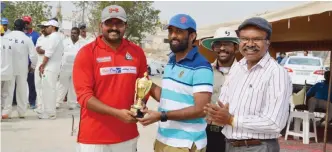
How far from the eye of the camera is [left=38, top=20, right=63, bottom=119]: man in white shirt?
7777 mm

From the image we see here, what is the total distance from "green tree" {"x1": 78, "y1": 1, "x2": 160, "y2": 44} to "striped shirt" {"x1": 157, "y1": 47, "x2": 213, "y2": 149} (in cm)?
2612

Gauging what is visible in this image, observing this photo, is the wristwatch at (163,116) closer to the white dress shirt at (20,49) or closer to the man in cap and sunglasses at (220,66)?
the man in cap and sunglasses at (220,66)

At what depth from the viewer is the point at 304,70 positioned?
16.1 meters

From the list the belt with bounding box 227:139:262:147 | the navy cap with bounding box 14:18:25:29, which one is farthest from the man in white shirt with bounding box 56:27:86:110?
the belt with bounding box 227:139:262:147

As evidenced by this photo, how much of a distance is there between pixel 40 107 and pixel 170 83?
608cm

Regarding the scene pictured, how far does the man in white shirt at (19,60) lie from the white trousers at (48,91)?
38cm

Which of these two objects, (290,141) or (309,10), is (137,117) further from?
(290,141)

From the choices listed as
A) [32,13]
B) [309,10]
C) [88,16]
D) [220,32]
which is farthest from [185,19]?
[88,16]

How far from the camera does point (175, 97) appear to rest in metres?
2.84

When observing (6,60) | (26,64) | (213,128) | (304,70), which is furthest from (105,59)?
(304,70)

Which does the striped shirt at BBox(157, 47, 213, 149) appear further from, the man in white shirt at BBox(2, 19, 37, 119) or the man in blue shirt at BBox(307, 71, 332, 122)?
the man in blue shirt at BBox(307, 71, 332, 122)

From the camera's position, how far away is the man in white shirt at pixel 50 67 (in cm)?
778

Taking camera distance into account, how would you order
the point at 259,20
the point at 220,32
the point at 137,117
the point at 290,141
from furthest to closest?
the point at 290,141 < the point at 220,32 < the point at 137,117 < the point at 259,20

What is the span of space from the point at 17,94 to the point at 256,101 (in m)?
6.57
